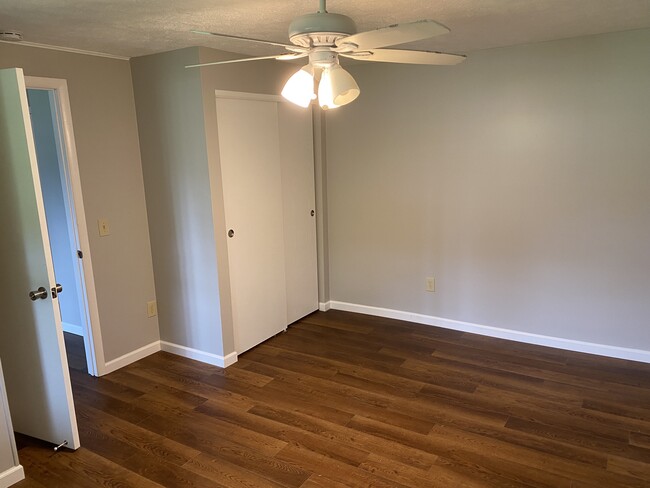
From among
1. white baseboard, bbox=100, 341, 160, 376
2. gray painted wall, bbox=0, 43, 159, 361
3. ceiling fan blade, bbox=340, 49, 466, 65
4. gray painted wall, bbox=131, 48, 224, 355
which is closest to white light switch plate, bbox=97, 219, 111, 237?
gray painted wall, bbox=0, 43, 159, 361

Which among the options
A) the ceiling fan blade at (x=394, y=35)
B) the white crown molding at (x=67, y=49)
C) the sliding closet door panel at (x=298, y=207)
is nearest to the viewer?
the ceiling fan blade at (x=394, y=35)

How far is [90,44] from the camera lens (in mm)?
2879

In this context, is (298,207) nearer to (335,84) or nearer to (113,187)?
(113,187)

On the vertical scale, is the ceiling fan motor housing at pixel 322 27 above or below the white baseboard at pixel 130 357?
above

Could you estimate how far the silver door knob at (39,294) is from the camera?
7.68 feet

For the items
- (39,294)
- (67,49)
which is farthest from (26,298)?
(67,49)

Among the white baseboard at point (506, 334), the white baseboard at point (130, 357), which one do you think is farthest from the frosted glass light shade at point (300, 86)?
the white baseboard at point (506, 334)

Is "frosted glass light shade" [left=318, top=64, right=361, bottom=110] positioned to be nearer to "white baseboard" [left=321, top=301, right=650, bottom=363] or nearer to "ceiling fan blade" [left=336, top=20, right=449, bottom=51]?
"ceiling fan blade" [left=336, top=20, right=449, bottom=51]

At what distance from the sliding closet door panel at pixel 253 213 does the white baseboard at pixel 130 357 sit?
0.69m

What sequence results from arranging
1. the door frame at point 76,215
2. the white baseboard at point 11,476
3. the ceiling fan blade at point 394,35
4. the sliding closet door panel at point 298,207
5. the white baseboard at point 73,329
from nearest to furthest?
the ceiling fan blade at point 394,35 → the white baseboard at point 11,476 → the door frame at point 76,215 → the sliding closet door panel at point 298,207 → the white baseboard at point 73,329

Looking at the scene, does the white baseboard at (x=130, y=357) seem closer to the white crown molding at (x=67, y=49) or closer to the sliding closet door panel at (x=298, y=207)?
the sliding closet door panel at (x=298, y=207)

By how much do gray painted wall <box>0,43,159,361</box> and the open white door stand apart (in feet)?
2.59

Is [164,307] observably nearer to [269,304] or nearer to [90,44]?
[269,304]

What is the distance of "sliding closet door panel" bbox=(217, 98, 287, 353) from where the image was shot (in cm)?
340
